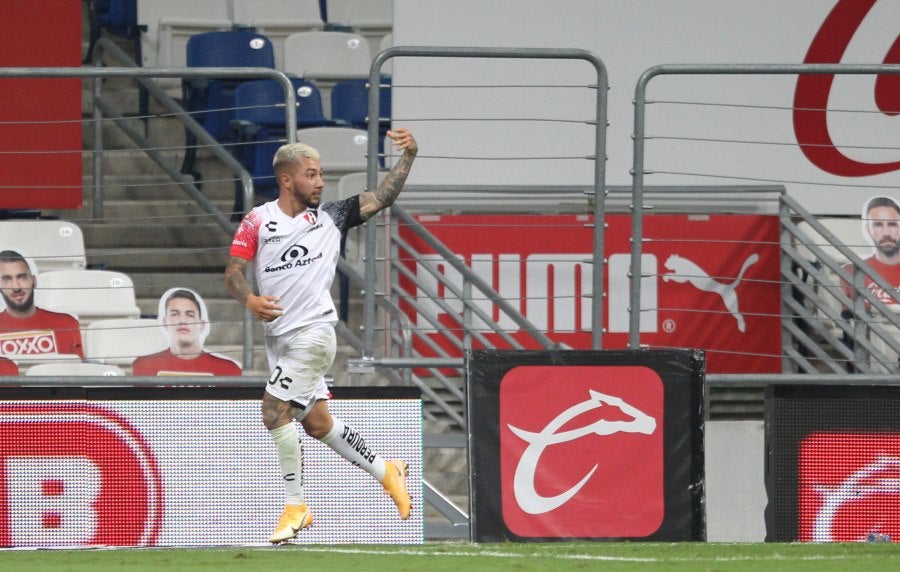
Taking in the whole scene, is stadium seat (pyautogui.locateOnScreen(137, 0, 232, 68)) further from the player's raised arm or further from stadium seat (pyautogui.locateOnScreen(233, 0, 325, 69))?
the player's raised arm

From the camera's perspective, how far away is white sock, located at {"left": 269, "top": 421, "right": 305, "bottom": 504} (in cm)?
726

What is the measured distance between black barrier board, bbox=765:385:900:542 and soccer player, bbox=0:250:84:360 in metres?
4.17

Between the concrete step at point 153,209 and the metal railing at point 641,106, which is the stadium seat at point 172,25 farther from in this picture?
the metal railing at point 641,106

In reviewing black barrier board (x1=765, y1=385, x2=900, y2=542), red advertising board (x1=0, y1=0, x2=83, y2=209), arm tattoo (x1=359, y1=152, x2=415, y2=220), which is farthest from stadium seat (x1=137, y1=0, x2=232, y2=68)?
black barrier board (x1=765, y1=385, x2=900, y2=542)

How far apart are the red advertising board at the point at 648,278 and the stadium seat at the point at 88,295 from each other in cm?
187

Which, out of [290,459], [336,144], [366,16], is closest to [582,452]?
[290,459]

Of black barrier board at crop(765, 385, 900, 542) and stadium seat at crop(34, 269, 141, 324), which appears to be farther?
stadium seat at crop(34, 269, 141, 324)

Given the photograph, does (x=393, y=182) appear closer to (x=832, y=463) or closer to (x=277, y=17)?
(x=832, y=463)

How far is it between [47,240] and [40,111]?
0.86m

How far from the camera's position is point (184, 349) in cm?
887

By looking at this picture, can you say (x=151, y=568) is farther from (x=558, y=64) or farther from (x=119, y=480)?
(x=558, y=64)

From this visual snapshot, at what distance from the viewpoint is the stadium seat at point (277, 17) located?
1362cm

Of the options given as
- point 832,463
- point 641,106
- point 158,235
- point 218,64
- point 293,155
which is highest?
point 218,64

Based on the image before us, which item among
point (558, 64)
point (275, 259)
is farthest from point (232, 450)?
point (558, 64)
